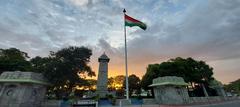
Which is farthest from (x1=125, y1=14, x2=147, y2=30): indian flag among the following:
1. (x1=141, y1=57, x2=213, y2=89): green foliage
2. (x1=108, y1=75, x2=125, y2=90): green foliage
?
(x1=108, y1=75, x2=125, y2=90): green foliage

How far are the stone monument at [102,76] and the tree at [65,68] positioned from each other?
236 centimetres

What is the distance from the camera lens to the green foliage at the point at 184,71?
37344 mm

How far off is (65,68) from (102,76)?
7496 mm

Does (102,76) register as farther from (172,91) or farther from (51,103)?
(172,91)

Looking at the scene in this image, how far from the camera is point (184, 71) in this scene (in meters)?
37.5

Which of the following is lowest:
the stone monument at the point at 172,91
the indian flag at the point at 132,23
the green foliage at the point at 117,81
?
the stone monument at the point at 172,91

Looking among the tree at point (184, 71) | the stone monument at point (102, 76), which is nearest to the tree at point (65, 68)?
the stone monument at point (102, 76)

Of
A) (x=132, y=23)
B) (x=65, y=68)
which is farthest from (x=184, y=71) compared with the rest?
(x=65, y=68)

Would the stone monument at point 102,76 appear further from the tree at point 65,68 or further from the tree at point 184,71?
the tree at point 184,71

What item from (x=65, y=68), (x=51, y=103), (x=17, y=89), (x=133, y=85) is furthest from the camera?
(x=133, y=85)

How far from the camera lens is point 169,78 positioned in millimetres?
26797

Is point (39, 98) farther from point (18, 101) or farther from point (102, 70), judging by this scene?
point (102, 70)

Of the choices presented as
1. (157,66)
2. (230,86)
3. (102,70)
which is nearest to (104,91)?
(102,70)

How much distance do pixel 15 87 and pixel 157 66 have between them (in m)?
28.6
